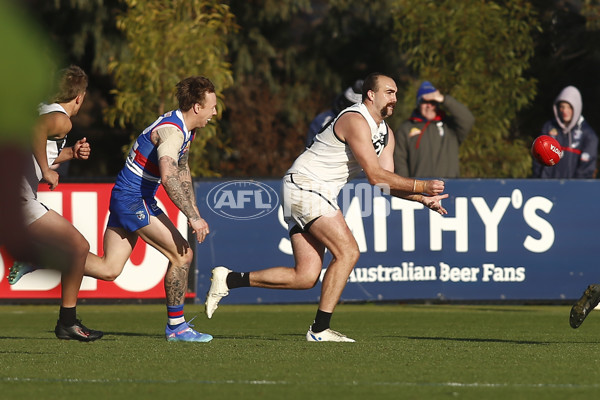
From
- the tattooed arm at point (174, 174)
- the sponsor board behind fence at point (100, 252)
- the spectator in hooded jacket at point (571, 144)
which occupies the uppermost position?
the tattooed arm at point (174, 174)

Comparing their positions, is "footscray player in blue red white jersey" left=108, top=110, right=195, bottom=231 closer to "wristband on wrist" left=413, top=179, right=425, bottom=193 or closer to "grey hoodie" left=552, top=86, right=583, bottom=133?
"wristband on wrist" left=413, top=179, right=425, bottom=193

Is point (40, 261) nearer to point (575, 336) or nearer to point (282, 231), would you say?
point (575, 336)

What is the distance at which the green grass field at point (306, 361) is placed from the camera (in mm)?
4695

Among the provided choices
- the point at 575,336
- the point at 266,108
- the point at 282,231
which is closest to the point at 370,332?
the point at 575,336

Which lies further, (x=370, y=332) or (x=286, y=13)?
(x=286, y=13)

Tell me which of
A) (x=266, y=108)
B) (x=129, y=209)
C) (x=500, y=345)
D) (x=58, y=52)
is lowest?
(x=266, y=108)

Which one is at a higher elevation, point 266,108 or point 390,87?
point 390,87

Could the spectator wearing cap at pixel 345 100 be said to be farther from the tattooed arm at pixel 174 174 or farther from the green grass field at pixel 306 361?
the tattooed arm at pixel 174 174

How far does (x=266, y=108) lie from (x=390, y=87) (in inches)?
717

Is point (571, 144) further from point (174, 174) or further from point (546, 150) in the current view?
point (174, 174)

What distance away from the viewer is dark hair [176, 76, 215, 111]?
7758 mm

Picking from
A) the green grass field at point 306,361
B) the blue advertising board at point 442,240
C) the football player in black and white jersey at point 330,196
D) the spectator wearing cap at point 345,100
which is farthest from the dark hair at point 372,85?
the spectator wearing cap at point 345,100

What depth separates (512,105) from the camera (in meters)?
18.6

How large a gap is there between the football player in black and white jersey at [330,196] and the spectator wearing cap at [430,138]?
4886 mm
